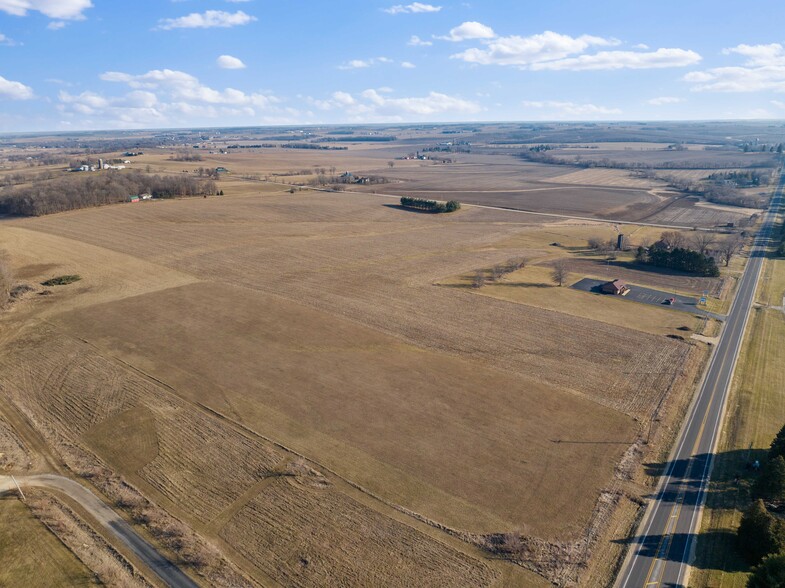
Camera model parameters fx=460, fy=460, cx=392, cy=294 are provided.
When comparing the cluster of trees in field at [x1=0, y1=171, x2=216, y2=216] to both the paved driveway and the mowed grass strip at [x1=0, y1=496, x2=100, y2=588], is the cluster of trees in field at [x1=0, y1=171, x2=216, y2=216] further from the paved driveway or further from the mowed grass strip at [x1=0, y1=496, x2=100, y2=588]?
the paved driveway

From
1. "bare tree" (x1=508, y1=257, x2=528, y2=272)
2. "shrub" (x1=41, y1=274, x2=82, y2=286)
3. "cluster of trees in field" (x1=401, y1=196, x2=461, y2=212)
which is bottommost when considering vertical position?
"shrub" (x1=41, y1=274, x2=82, y2=286)

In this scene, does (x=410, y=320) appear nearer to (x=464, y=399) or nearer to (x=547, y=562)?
(x=464, y=399)

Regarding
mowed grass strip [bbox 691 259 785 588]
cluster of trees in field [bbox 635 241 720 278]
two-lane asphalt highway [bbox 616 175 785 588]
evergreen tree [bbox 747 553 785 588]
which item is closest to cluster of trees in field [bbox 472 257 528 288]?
cluster of trees in field [bbox 635 241 720 278]

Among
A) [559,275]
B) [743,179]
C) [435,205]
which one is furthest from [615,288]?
[743,179]

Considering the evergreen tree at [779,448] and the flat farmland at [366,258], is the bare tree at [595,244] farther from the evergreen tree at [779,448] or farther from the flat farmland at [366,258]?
the evergreen tree at [779,448]

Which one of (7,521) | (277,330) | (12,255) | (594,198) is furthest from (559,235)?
(12,255)

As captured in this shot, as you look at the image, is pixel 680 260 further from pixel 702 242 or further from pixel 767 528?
pixel 767 528
